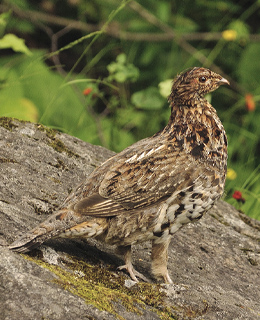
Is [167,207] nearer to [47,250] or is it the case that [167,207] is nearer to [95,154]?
[47,250]

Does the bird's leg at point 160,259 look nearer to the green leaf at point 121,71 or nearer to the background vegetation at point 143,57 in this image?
the green leaf at point 121,71

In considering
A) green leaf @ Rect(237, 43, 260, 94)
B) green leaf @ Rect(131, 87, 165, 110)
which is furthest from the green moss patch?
green leaf @ Rect(237, 43, 260, 94)

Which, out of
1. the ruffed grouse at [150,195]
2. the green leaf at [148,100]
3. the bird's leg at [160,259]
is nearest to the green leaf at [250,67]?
the green leaf at [148,100]

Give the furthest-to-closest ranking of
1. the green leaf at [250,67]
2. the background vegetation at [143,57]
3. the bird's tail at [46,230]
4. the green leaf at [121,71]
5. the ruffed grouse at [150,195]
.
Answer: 1. the green leaf at [250,67]
2. the background vegetation at [143,57]
3. the green leaf at [121,71]
4. the ruffed grouse at [150,195]
5. the bird's tail at [46,230]

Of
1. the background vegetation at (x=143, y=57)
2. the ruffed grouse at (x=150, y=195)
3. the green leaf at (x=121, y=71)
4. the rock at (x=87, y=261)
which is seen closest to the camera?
the rock at (x=87, y=261)

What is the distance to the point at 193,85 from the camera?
4012 millimetres

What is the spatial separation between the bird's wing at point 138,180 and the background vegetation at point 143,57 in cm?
259

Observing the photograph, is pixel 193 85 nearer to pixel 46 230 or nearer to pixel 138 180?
pixel 138 180

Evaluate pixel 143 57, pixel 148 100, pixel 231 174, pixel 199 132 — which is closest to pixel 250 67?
pixel 143 57

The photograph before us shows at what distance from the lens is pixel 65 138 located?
509 cm

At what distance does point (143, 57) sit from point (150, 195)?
182 inches

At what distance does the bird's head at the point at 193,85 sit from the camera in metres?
4.02

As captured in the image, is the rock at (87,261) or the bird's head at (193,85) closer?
the rock at (87,261)

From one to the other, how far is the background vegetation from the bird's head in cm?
228
